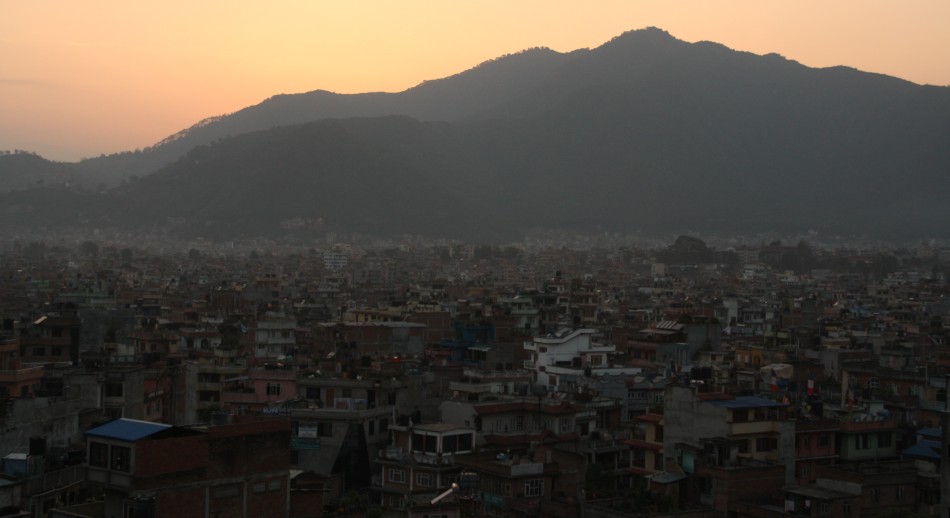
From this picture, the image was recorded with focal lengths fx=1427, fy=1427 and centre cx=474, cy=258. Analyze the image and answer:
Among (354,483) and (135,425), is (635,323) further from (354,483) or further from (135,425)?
(135,425)

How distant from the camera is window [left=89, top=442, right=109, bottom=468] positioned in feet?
55.3

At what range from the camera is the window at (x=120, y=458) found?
16.5 meters

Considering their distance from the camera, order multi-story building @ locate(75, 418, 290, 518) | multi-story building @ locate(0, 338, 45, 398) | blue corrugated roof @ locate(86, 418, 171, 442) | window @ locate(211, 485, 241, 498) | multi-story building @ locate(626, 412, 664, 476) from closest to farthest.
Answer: multi-story building @ locate(75, 418, 290, 518) < blue corrugated roof @ locate(86, 418, 171, 442) < window @ locate(211, 485, 241, 498) < multi-story building @ locate(626, 412, 664, 476) < multi-story building @ locate(0, 338, 45, 398)

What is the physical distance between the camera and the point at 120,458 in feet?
54.7

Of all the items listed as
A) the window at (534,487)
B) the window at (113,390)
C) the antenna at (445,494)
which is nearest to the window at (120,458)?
the antenna at (445,494)

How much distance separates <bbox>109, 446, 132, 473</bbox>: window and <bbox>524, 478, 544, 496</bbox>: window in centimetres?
904

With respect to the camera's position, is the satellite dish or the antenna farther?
the satellite dish

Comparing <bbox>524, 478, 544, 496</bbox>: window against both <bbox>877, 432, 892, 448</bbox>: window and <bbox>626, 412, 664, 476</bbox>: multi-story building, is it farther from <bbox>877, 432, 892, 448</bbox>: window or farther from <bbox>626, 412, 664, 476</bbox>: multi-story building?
<bbox>877, 432, 892, 448</bbox>: window

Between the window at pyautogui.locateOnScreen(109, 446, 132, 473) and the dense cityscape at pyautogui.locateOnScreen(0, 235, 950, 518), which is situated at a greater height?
the window at pyautogui.locateOnScreen(109, 446, 132, 473)

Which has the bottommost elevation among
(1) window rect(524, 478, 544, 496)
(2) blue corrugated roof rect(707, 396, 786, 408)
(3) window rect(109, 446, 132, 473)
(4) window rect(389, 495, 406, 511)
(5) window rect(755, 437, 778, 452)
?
(4) window rect(389, 495, 406, 511)

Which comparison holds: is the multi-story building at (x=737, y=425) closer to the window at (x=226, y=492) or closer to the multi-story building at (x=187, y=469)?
the multi-story building at (x=187, y=469)

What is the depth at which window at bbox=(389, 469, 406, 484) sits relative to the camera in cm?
2498

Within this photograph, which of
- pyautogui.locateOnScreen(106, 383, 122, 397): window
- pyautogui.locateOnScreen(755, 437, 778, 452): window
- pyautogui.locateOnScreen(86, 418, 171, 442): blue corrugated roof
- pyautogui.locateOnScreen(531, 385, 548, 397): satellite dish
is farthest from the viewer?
pyautogui.locateOnScreen(531, 385, 548, 397): satellite dish

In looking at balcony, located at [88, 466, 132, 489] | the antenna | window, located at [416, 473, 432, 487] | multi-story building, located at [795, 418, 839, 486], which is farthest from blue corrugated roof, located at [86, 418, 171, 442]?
multi-story building, located at [795, 418, 839, 486]
